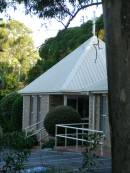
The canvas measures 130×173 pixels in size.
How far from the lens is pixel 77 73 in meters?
32.3

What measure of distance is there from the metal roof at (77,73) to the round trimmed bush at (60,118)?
136 cm

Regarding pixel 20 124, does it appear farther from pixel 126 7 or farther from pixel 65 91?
pixel 126 7

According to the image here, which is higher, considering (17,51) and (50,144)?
(17,51)

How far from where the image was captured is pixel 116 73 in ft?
21.9

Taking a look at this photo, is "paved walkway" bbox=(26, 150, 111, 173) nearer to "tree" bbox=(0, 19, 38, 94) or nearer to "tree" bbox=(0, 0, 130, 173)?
"tree" bbox=(0, 0, 130, 173)

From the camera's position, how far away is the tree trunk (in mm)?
6523

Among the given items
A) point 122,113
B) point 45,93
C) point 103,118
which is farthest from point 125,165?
point 45,93

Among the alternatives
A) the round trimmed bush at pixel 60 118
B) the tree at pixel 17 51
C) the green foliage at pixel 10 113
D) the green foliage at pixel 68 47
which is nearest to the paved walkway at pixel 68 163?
the round trimmed bush at pixel 60 118

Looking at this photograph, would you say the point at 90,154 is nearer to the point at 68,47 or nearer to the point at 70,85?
the point at 70,85

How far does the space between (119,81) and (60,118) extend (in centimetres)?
2224

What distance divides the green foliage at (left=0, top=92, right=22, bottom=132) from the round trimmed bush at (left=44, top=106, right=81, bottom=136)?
34.7ft

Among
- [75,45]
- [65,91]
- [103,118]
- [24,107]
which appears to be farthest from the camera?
[75,45]

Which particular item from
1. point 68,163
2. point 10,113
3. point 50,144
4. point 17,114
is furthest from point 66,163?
point 10,113

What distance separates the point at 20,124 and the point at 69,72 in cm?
846
